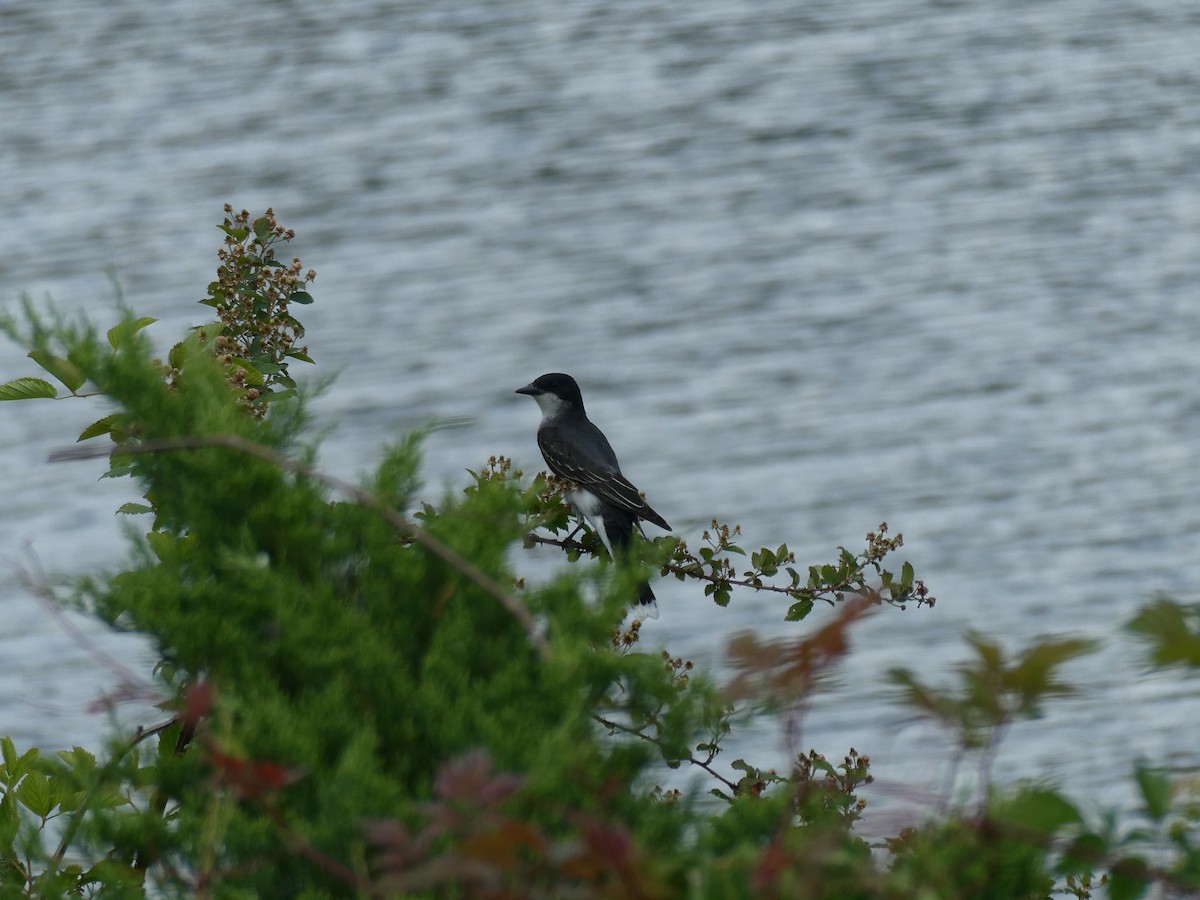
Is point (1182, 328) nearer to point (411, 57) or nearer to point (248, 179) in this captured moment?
point (248, 179)

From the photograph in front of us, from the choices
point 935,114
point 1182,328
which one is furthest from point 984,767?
point 935,114

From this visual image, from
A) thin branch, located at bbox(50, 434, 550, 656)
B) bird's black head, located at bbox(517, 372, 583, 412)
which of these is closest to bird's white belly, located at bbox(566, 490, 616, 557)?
bird's black head, located at bbox(517, 372, 583, 412)

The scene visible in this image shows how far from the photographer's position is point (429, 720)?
6.97 ft

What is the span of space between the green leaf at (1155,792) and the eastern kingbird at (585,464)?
172 inches

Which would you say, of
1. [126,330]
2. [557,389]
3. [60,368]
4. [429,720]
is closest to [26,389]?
[60,368]

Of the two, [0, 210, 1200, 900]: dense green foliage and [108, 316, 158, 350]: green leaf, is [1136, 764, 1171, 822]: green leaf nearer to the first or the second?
[0, 210, 1200, 900]: dense green foliage

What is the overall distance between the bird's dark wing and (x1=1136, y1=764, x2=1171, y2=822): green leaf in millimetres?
4774

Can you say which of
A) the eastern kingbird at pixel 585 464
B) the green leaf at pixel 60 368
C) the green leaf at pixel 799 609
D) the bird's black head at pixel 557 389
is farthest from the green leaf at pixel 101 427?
the bird's black head at pixel 557 389

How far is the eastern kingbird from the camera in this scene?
6.72 meters

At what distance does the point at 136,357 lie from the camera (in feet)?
8.38

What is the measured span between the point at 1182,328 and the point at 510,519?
9.16 m

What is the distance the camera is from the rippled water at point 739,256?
26.6 ft

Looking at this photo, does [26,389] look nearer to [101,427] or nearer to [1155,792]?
[101,427]

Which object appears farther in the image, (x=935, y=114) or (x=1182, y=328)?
(x=935, y=114)
